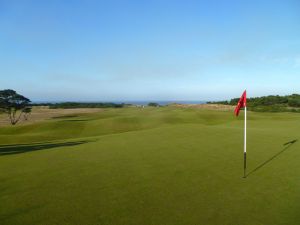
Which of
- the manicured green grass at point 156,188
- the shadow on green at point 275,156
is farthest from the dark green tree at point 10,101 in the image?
the shadow on green at point 275,156

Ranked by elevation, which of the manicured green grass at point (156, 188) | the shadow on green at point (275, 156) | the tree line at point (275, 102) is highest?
the tree line at point (275, 102)

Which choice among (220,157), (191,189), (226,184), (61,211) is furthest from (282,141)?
(61,211)

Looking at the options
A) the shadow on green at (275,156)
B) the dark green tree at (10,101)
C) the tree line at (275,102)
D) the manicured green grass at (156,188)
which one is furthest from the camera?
the tree line at (275,102)

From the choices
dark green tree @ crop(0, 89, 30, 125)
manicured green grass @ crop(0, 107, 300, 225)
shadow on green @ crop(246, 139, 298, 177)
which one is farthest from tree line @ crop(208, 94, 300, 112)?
manicured green grass @ crop(0, 107, 300, 225)

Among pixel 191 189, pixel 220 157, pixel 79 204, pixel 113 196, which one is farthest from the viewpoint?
pixel 220 157

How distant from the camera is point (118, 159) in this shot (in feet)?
33.9

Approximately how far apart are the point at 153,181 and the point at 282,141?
964 cm

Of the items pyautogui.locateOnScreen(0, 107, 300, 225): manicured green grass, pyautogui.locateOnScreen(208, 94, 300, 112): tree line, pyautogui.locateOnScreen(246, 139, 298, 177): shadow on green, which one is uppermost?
pyautogui.locateOnScreen(208, 94, 300, 112): tree line

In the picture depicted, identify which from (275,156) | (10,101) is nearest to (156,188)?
(275,156)

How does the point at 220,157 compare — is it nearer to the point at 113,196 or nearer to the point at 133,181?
the point at 133,181

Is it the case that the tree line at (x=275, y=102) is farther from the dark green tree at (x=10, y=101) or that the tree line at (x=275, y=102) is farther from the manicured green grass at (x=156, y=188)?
the manicured green grass at (x=156, y=188)

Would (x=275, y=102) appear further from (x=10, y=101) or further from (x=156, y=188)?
(x=156, y=188)

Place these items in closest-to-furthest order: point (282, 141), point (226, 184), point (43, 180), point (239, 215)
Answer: point (239, 215) < point (226, 184) < point (43, 180) < point (282, 141)

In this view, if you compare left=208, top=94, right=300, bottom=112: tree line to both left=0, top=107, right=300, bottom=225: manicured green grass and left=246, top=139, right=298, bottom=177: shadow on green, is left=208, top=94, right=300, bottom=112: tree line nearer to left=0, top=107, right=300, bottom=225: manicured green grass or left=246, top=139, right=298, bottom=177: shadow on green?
left=246, top=139, right=298, bottom=177: shadow on green
